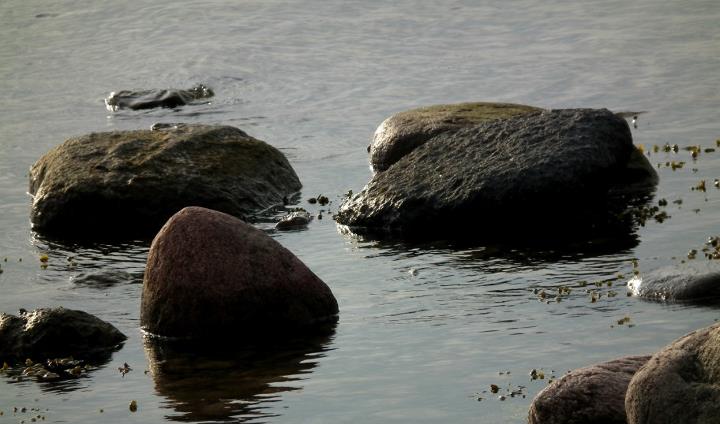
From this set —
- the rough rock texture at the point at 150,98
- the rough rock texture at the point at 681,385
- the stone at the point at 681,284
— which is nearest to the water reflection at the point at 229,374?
the stone at the point at 681,284

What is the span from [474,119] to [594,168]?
12.7ft

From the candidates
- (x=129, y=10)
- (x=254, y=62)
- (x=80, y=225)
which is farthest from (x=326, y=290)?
(x=129, y=10)

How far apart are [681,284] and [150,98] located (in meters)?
20.0

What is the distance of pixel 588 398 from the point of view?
34.4ft

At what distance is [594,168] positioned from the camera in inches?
754

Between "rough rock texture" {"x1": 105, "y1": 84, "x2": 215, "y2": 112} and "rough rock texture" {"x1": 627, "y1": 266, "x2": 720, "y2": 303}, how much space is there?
62.1ft

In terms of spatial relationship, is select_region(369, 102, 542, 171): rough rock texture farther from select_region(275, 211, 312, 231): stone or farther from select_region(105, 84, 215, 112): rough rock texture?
select_region(105, 84, 215, 112): rough rock texture

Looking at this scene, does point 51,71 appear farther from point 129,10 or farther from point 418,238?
point 418,238

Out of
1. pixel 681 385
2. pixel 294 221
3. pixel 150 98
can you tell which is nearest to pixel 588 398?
pixel 681 385

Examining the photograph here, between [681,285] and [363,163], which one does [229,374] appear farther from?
[363,163]

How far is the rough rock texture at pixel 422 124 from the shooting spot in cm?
2255

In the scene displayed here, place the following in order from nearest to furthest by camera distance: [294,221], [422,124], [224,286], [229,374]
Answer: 1. [229,374]
2. [224,286]
3. [294,221]
4. [422,124]

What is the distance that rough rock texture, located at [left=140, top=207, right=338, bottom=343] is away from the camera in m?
14.8

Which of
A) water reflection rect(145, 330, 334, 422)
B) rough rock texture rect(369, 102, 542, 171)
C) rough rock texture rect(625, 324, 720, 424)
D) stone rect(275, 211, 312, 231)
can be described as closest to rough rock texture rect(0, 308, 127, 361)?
water reflection rect(145, 330, 334, 422)
